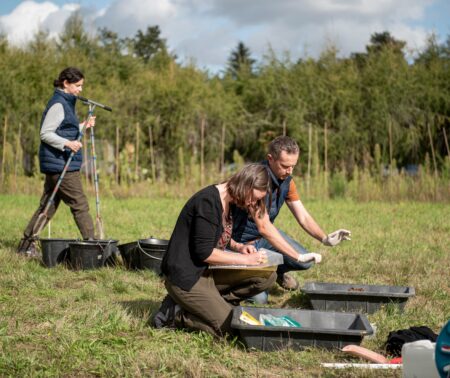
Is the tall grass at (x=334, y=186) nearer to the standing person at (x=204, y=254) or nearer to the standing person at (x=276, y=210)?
the standing person at (x=276, y=210)

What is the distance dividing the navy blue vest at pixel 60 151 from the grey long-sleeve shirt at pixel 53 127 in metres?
0.05

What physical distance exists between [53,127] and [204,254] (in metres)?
3.08

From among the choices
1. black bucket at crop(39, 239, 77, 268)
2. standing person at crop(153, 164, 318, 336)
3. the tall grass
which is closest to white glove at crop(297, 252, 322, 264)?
standing person at crop(153, 164, 318, 336)

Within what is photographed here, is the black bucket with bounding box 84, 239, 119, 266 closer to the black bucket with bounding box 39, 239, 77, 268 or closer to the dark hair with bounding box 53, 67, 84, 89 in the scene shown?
the black bucket with bounding box 39, 239, 77, 268

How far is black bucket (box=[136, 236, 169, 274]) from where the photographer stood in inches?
250

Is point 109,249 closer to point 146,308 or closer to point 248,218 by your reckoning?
point 146,308

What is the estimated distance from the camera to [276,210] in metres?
5.75

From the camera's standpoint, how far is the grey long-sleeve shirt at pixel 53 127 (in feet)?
22.7

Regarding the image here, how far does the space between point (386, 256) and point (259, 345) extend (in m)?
3.48

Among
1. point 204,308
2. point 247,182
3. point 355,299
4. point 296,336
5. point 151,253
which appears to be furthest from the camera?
point 151,253

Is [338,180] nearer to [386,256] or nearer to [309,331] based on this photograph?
[386,256]

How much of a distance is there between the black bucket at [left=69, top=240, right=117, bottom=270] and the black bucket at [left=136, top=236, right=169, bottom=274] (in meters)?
0.33

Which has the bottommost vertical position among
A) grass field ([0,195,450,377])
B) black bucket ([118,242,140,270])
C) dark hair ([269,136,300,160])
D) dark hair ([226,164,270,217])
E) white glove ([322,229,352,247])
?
grass field ([0,195,450,377])

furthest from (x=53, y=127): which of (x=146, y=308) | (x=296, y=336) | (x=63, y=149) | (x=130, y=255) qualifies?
(x=296, y=336)
